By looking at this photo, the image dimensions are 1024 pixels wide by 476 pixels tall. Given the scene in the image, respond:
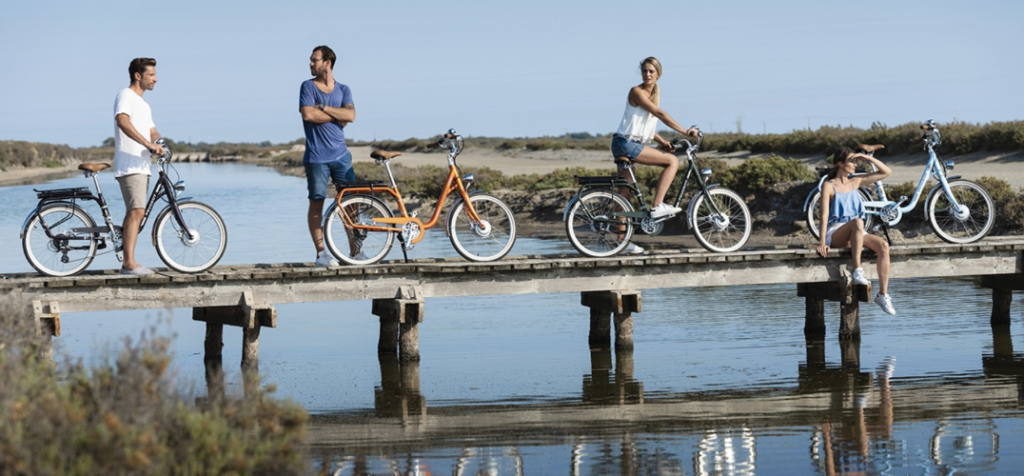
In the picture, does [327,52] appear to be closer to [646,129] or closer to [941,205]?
[646,129]

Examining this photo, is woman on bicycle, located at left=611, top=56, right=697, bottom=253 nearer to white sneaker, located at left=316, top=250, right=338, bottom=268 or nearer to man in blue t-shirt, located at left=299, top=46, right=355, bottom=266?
man in blue t-shirt, located at left=299, top=46, right=355, bottom=266

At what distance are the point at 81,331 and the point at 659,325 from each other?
6.70 metres

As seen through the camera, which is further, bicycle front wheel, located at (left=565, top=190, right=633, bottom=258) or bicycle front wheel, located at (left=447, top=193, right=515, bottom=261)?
bicycle front wheel, located at (left=565, top=190, right=633, bottom=258)

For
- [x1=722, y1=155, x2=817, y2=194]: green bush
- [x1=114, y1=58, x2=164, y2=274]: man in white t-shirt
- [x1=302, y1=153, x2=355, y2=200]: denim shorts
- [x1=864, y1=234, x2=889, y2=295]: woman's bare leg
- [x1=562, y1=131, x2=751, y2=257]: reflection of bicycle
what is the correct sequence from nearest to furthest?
1. [x1=114, y1=58, x2=164, y2=274]: man in white t-shirt
2. [x1=302, y1=153, x2=355, y2=200]: denim shorts
3. [x1=562, y1=131, x2=751, y2=257]: reflection of bicycle
4. [x1=864, y1=234, x2=889, y2=295]: woman's bare leg
5. [x1=722, y1=155, x2=817, y2=194]: green bush

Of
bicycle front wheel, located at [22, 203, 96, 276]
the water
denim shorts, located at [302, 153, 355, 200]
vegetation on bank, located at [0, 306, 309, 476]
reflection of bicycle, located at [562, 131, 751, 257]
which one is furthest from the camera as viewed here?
reflection of bicycle, located at [562, 131, 751, 257]

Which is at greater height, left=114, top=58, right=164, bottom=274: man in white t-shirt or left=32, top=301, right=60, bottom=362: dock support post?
left=114, top=58, right=164, bottom=274: man in white t-shirt


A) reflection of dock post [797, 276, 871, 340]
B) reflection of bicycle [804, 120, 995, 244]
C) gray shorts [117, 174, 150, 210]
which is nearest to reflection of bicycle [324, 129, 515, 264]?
gray shorts [117, 174, 150, 210]

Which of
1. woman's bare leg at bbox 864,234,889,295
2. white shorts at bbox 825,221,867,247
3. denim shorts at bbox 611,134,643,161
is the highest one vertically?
denim shorts at bbox 611,134,643,161

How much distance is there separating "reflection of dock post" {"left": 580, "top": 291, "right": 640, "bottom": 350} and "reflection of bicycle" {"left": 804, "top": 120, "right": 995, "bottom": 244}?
2.05 m

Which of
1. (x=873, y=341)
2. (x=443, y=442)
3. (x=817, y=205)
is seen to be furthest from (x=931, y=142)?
(x=443, y=442)

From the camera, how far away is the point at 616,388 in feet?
33.1

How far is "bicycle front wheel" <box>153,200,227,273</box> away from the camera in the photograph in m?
9.94

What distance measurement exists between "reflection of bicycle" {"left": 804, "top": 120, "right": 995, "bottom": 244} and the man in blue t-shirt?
4714mm

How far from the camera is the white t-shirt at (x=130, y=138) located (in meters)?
9.32
